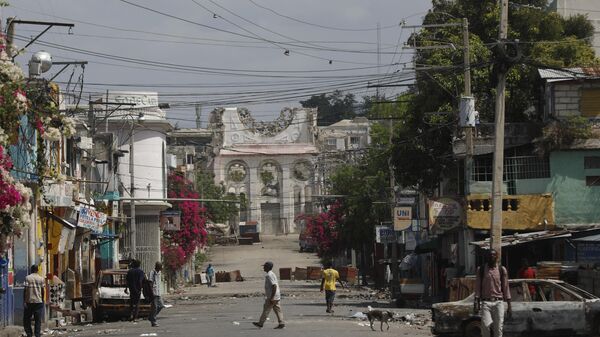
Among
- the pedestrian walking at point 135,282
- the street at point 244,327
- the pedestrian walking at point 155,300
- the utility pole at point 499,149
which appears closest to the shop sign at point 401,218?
the street at point 244,327

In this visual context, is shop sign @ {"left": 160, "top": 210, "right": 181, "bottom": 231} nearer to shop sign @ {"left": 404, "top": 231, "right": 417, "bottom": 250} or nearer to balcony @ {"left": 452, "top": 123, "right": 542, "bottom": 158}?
shop sign @ {"left": 404, "top": 231, "right": 417, "bottom": 250}

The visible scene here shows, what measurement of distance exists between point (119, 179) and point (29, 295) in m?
38.6

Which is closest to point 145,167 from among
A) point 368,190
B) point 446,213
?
point 368,190

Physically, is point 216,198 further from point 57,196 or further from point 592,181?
point 57,196

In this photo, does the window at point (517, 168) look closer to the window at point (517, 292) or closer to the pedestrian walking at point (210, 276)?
the window at point (517, 292)

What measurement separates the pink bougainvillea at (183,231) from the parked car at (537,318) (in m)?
50.6

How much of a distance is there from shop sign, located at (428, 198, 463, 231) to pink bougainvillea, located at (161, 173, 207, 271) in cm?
3379

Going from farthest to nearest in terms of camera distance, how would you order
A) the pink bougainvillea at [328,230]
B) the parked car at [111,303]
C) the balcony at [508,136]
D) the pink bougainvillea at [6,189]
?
the pink bougainvillea at [328,230]
the balcony at [508,136]
the parked car at [111,303]
the pink bougainvillea at [6,189]

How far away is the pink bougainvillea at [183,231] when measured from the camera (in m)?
75.2

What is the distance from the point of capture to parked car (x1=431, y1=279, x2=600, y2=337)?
24.7 meters

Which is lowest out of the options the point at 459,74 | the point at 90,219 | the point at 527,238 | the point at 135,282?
the point at 135,282

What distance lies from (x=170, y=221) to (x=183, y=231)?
570 centimetres

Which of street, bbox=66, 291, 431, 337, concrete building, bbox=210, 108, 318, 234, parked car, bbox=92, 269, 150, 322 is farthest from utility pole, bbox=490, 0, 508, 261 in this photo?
concrete building, bbox=210, 108, 318, 234

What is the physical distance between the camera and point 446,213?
42812 millimetres
